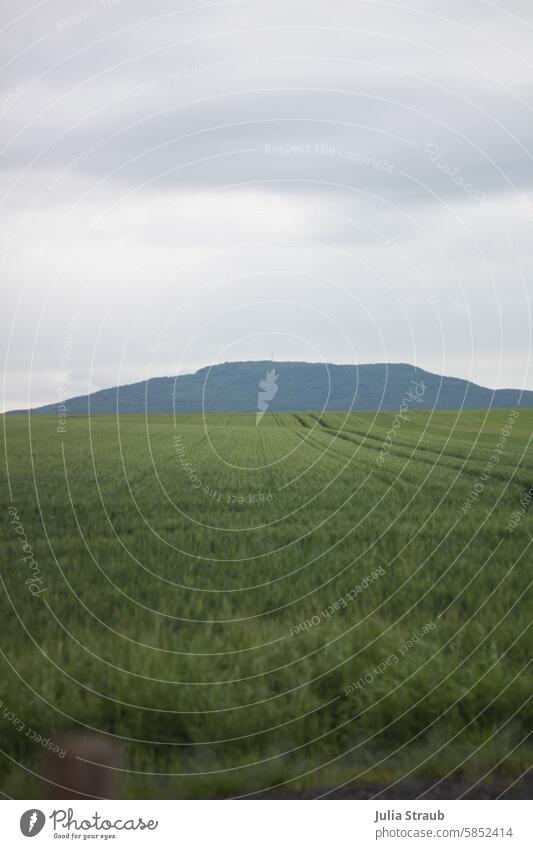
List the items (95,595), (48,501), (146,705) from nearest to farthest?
1. (146,705)
2. (95,595)
3. (48,501)

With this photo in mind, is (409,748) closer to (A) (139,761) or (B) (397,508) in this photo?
(A) (139,761)

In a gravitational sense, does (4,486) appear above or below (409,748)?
above

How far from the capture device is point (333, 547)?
792 cm

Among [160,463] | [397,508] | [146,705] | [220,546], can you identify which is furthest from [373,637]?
[160,463]

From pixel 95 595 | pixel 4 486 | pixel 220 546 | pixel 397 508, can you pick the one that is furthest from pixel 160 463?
pixel 95 595

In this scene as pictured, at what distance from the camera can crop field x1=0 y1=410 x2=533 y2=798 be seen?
4219 mm

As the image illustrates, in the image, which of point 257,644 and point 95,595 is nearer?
point 257,644

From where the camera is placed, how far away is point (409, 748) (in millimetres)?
4293

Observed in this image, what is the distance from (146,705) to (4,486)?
986cm

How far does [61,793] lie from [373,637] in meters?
2.51

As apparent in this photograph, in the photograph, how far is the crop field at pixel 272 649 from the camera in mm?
4219

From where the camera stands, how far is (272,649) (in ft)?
16.8

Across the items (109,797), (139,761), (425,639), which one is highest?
(425,639)

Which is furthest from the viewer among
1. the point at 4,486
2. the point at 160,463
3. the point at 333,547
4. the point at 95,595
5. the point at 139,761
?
the point at 160,463
